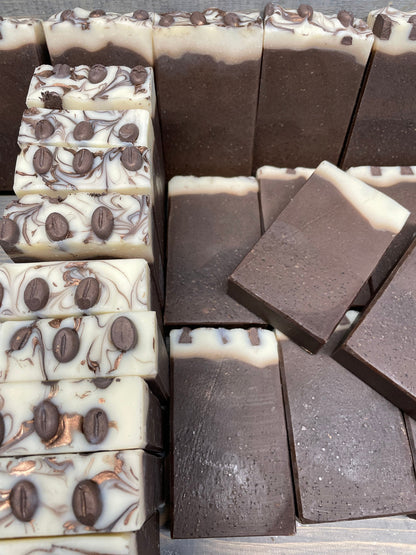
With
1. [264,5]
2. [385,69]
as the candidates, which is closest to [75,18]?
[264,5]

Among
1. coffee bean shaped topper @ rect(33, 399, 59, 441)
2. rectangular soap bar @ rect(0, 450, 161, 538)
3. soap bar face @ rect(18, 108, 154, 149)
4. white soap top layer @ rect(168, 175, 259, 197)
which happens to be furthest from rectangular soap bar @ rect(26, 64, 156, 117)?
rectangular soap bar @ rect(0, 450, 161, 538)

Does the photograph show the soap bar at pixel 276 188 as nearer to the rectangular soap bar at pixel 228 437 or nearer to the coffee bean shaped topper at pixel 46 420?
the rectangular soap bar at pixel 228 437

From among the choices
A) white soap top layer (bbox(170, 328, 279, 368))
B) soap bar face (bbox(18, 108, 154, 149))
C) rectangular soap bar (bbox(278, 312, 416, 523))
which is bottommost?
rectangular soap bar (bbox(278, 312, 416, 523))

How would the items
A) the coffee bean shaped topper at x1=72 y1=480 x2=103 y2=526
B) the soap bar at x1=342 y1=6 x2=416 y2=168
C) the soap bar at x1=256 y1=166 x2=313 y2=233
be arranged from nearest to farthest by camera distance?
the coffee bean shaped topper at x1=72 y1=480 x2=103 y2=526, the soap bar at x1=342 y1=6 x2=416 y2=168, the soap bar at x1=256 y1=166 x2=313 y2=233

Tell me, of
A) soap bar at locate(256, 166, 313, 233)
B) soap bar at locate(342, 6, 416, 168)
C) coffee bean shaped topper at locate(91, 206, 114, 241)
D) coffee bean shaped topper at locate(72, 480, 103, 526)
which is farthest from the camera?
soap bar at locate(256, 166, 313, 233)

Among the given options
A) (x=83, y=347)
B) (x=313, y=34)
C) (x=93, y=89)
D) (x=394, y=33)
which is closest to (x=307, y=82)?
(x=313, y=34)

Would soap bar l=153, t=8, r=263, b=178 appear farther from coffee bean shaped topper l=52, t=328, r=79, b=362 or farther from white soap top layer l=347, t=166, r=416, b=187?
coffee bean shaped topper l=52, t=328, r=79, b=362

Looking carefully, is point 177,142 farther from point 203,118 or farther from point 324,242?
point 324,242
